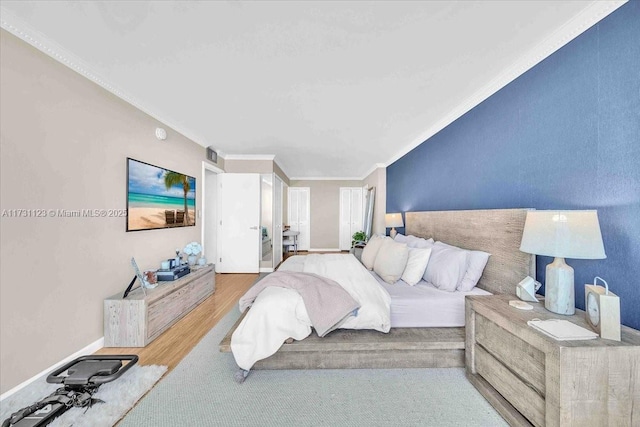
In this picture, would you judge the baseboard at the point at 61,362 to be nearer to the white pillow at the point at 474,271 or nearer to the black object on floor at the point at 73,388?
the black object on floor at the point at 73,388

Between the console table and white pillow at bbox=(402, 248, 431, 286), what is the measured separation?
254 centimetres

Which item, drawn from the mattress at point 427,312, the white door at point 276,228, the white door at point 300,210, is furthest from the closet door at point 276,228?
the mattress at point 427,312

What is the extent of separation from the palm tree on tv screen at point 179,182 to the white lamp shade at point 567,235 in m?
3.69

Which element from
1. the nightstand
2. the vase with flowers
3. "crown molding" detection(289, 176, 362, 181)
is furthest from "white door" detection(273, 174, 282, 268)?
the nightstand

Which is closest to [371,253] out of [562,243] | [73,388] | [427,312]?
[427,312]

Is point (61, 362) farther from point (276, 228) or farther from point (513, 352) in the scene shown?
point (276, 228)

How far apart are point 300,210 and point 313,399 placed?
19.8ft

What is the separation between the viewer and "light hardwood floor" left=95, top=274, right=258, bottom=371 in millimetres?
1972

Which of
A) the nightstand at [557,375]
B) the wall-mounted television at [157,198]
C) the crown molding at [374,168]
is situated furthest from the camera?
the crown molding at [374,168]

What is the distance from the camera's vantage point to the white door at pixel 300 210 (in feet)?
24.0

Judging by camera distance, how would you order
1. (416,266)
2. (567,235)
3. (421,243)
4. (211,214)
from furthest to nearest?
(211,214) → (421,243) → (416,266) → (567,235)

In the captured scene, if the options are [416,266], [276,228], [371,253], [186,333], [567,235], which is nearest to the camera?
[567,235]

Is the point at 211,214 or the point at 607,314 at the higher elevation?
the point at 211,214

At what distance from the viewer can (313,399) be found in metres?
1.49
